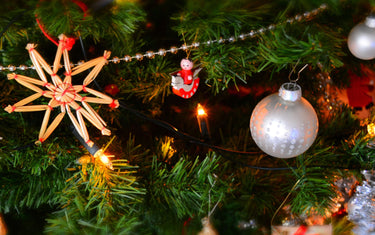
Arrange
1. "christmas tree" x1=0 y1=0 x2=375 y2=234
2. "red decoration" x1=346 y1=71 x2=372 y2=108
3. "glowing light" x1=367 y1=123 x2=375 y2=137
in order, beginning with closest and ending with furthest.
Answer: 1. "christmas tree" x1=0 y1=0 x2=375 y2=234
2. "glowing light" x1=367 y1=123 x2=375 y2=137
3. "red decoration" x1=346 y1=71 x2=372 y2=108

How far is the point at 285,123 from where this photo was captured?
0.46 meters

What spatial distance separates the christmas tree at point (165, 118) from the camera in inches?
17.5

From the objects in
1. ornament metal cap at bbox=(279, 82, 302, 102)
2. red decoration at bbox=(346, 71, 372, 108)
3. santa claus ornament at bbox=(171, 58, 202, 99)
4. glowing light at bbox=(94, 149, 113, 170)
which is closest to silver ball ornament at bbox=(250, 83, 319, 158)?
ornament metal cap at bbox=(279, 82, 302, 102)

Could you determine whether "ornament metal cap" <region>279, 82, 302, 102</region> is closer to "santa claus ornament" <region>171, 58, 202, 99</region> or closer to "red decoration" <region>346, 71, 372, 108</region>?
"santa claus ornament" <region>171, 58, 202, 99</region>

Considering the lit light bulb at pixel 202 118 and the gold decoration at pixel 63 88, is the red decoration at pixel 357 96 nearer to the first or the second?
the lit light bulb at pixel 202 118

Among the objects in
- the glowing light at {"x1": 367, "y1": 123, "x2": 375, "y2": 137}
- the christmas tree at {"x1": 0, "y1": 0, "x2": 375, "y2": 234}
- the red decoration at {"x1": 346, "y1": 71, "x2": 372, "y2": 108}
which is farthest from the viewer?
the red decoration at {"x1": 346, "y1": 71, "x2": 372, "y2": 108}

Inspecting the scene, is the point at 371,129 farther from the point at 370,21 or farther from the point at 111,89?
the point at 111,89

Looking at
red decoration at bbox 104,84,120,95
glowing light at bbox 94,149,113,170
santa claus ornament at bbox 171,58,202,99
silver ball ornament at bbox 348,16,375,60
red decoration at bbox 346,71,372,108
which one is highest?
silver ball ornament at bbox 348,16,375,60

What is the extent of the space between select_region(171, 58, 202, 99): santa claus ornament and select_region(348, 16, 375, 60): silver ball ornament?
0.24m

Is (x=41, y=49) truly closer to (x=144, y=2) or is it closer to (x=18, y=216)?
(x=144, y=2)

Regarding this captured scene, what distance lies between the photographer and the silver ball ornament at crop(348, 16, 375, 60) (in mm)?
509

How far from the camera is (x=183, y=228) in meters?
0.55

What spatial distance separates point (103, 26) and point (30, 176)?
291 mm

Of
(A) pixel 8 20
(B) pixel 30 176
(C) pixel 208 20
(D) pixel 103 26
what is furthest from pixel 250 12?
(B) pixel 30 176
